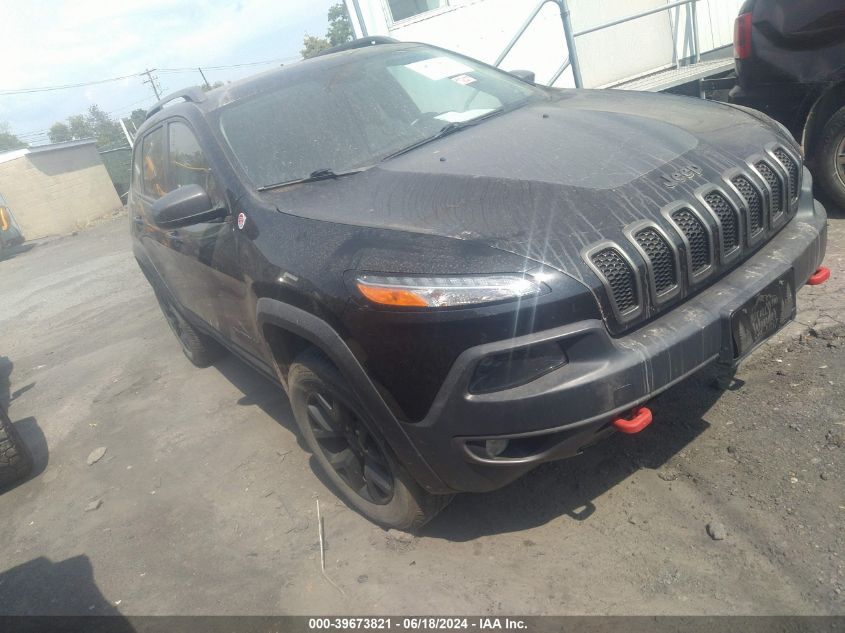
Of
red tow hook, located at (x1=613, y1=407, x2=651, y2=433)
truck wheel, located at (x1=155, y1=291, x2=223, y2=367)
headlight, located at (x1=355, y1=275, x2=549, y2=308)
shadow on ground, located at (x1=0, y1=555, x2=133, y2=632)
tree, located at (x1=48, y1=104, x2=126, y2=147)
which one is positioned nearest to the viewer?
headlight, located at (x1=355, y1=275, x2=549, y2=308)

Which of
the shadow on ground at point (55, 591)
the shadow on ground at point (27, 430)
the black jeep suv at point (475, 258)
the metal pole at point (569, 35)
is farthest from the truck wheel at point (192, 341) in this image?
the metal pole at point (569, 35)

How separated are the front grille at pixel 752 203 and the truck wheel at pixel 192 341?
12.1 ft

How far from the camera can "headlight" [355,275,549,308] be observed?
1996mm

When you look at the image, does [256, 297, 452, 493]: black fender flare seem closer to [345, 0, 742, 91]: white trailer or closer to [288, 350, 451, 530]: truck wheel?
[288, 350, 451, 530]: truck wheel

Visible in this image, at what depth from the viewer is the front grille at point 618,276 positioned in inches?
81.7

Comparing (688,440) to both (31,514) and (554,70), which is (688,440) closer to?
(31,514)

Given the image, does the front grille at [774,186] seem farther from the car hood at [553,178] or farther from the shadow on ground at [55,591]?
the shadow on ground at [55,591]

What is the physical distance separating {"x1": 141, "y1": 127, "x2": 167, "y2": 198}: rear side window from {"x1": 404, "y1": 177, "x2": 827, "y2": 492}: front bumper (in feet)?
9.09

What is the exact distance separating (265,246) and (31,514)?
2433 millimetres

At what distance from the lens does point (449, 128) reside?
10.6ft

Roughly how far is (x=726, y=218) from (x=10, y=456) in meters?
4.15

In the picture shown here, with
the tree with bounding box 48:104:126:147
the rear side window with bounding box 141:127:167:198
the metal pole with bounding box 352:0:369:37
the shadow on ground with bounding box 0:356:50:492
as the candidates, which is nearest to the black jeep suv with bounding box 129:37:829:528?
the rear side window with bounding box 141:127:167:198

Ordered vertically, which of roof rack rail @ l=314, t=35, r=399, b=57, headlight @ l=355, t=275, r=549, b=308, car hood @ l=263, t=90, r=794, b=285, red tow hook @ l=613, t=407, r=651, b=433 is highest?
roof rack rail @ l=314, t=35, r=399, b=57

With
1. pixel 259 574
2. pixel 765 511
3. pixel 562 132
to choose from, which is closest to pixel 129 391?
pixel 259 574
